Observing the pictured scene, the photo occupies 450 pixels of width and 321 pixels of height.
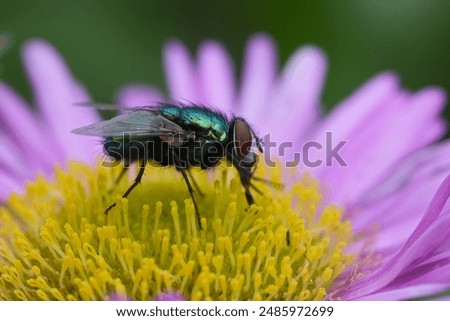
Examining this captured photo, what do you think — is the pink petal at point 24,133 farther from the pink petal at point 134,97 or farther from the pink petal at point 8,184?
the pink petal at point 134,97

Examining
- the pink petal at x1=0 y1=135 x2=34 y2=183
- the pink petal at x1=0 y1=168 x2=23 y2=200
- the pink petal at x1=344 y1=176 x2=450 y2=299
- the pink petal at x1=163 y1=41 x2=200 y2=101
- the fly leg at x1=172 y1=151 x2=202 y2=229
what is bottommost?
the pink petal at x1=344 y1=176 x2=450 y2=299

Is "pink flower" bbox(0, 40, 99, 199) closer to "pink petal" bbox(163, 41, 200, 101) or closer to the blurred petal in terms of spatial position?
"pink petal" bbox(163, 41, 200, 101)

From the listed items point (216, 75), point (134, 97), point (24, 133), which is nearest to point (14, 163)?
point (24, 133)

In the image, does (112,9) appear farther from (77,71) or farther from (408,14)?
(408,14)

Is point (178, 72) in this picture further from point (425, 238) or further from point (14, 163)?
point (425, 238)

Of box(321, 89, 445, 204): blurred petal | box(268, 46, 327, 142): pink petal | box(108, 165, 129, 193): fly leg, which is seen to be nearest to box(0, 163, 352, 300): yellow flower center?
box(108, 165, 129, 193): fly leg
